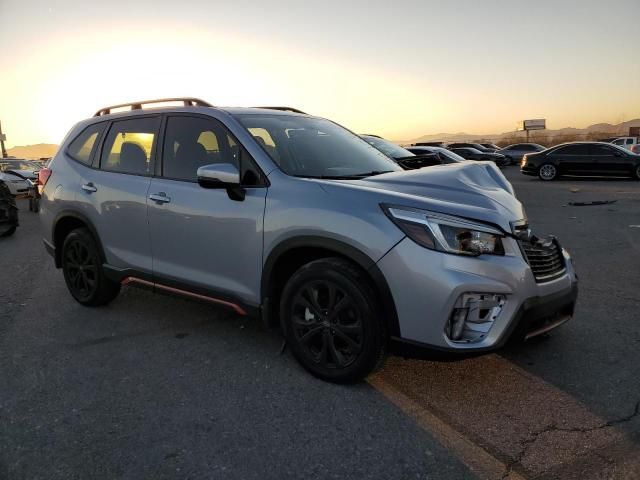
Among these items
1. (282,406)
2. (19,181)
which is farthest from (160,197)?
(19,181)

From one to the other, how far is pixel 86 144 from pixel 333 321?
3174 mm

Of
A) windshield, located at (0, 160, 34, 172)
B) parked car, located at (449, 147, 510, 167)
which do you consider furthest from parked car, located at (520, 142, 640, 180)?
windshield, located at (0, 160, 34, 172)

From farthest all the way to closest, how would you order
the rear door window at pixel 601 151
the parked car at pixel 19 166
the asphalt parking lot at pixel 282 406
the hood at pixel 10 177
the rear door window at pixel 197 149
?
1. the rear door window at pixel 601 151
2. the parked car at pixel 19 166
3. the hood at pixel 10 177
4. the rear door window at pixel 197 149
5. the asphalt parking lot at pixel 282 406

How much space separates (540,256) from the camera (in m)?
3.10

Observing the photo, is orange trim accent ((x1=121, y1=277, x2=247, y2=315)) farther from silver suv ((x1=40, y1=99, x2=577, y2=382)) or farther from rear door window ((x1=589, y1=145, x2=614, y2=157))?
rear door window ((x1=589, y1=145, x2=614, y2=157))

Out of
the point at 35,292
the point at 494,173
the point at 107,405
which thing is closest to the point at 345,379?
the point at 107,405

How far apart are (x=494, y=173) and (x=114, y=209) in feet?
10.1

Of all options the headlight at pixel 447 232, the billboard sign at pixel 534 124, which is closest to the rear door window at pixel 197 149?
the headlight at pixel 447 232

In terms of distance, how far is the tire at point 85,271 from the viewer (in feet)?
15.4

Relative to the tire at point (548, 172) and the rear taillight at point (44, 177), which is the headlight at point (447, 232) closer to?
the rear taillight at point (44, 177)

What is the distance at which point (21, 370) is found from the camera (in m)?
3.60

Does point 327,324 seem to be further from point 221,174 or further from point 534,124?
point 534,124

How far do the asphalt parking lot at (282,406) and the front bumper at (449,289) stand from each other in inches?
18.0

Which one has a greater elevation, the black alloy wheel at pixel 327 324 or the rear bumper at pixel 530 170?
the rear bumper at pixel 530 170
